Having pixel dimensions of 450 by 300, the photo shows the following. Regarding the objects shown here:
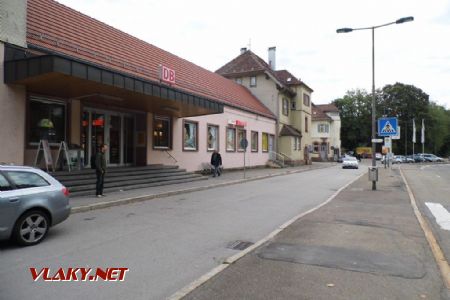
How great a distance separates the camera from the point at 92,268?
539 cm

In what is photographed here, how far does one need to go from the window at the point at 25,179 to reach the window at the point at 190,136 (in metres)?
14.8

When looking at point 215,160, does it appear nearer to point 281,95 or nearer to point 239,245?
point 239,245

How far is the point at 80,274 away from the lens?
5.15 m

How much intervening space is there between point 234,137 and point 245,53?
15935 millimetres

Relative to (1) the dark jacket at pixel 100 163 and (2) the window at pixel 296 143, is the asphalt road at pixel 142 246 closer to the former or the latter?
(1) the dark jacket at pixel 100 163

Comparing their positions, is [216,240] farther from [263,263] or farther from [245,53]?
[245,53]

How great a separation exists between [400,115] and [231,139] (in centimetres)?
6636

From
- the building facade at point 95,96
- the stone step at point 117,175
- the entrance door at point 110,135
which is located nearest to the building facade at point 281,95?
the building facade at point 95,96

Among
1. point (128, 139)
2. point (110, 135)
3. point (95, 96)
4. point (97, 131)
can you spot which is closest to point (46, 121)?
point (95, 96)

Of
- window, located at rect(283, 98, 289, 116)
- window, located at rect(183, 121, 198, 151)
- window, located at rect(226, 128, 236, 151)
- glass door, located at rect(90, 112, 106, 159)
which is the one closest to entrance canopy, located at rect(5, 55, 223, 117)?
glass door, located at rect(90, 112, 106, 159)

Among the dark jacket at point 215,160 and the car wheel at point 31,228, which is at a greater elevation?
the dark jacket at point 215,160

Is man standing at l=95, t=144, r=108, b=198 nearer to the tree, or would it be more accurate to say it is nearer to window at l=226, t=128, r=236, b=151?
window at l=226, t=128, r=236, b=151

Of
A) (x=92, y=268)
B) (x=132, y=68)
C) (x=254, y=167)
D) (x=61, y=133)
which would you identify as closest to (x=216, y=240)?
(x=92, y=268)

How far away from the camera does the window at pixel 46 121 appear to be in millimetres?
13141
